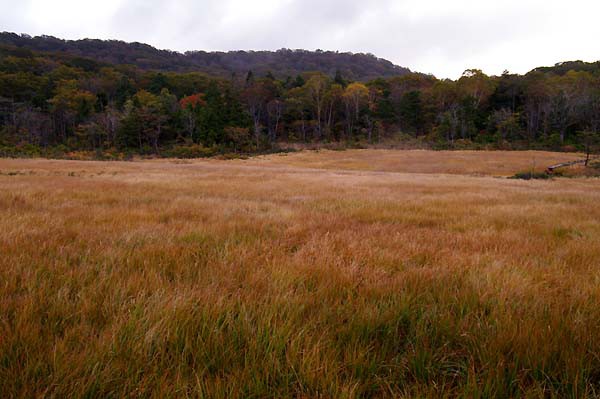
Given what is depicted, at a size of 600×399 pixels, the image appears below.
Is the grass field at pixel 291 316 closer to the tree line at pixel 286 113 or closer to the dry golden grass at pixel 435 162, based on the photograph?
the dry golden grass at pixel 435 162

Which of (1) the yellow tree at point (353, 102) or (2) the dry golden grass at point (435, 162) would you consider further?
(1) the yellow tree at point (353, 102)

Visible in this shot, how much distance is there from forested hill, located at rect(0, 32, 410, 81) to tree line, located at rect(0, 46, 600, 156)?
54.6m

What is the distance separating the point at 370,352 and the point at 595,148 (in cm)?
5016

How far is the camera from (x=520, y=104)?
68.6 metres

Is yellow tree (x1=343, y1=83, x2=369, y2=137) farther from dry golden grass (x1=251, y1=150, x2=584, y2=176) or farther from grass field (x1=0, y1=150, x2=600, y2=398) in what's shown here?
grass field (x1=0, y1=150, x2=600, y2=398)

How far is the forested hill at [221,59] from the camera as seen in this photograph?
5261 inches

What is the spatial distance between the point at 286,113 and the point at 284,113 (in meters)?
0.59

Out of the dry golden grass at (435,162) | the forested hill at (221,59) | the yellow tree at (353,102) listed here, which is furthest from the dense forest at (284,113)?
the forested hill at (221,59)

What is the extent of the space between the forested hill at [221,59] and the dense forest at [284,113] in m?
52.9

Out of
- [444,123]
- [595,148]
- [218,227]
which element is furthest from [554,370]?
Result: [444,123]

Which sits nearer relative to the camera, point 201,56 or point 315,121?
point 315,121

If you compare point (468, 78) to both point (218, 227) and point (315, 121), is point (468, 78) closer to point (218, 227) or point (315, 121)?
point (315, 121)

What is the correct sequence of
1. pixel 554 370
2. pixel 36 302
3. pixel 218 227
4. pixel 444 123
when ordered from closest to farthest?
pixel 554 370 < pixel 36 302 < pixel 218 227 < pixel 444 123

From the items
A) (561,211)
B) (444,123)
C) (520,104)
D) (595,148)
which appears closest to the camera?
(561,211)
